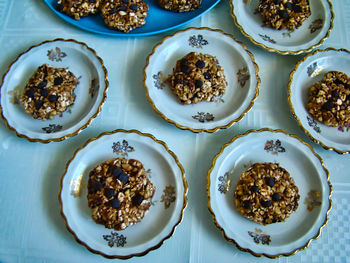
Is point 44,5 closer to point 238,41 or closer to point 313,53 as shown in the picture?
point 238,41

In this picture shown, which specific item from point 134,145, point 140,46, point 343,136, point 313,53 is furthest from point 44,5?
point 343,136

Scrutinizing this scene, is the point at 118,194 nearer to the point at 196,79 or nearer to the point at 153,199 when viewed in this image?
the point at 153,199

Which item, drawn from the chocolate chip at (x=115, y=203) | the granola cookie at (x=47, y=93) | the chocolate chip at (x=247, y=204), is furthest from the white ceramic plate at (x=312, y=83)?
the granola cookie at (x=47, y=93)

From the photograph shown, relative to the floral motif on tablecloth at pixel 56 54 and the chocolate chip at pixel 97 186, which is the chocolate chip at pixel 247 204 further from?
the floral motif on tablecloth at pixel 56 54

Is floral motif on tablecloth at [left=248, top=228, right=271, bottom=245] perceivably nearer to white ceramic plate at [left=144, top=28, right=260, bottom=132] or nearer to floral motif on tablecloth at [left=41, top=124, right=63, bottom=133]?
white ceramic plate at [left=144, top=28, right=260, bottom=132]

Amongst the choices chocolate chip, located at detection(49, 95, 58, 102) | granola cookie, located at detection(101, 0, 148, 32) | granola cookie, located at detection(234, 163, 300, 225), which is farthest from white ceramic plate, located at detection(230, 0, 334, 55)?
chocolate chip, located at detection(49, 95, 58, 102)
